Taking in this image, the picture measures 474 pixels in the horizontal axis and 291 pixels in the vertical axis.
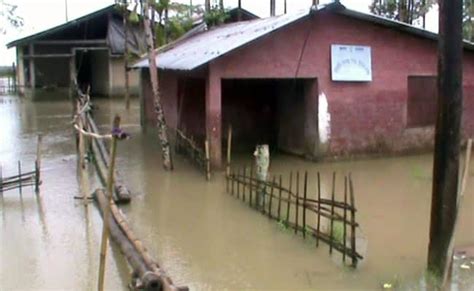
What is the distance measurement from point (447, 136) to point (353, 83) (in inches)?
343

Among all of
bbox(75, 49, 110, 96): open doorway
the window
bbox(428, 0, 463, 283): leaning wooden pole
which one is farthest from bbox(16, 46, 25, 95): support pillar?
bbox(428, 0, 463, 283): leaning wooden pole

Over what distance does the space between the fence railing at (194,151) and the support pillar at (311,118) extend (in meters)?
2.81

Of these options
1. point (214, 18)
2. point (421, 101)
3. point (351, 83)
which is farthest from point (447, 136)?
point (214, 18)

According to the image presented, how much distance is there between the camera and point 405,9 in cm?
3031

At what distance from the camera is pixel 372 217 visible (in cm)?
1038

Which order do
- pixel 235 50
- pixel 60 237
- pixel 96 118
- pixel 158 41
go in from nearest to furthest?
1. pixel 60 237
2. pixel 235 50
3. pixel 96 118
4. pixel 158 41

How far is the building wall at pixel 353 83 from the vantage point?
14.4m

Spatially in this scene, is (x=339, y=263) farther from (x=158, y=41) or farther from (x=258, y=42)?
(x=158, y=41)

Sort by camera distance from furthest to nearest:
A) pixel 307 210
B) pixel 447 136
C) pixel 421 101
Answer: pixel 421 101, pixel 307 210, pixel 447 136

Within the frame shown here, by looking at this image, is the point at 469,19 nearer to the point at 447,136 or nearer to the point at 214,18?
the point at 214,18

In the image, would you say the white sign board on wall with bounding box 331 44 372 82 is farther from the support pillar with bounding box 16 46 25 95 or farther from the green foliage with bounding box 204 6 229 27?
the support pillar with bounding box 16 46 25 95

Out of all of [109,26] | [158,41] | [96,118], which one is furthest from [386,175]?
[109,26]

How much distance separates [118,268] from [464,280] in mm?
4302

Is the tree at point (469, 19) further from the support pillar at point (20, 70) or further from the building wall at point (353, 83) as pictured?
the support pillar at point (20, 70)
